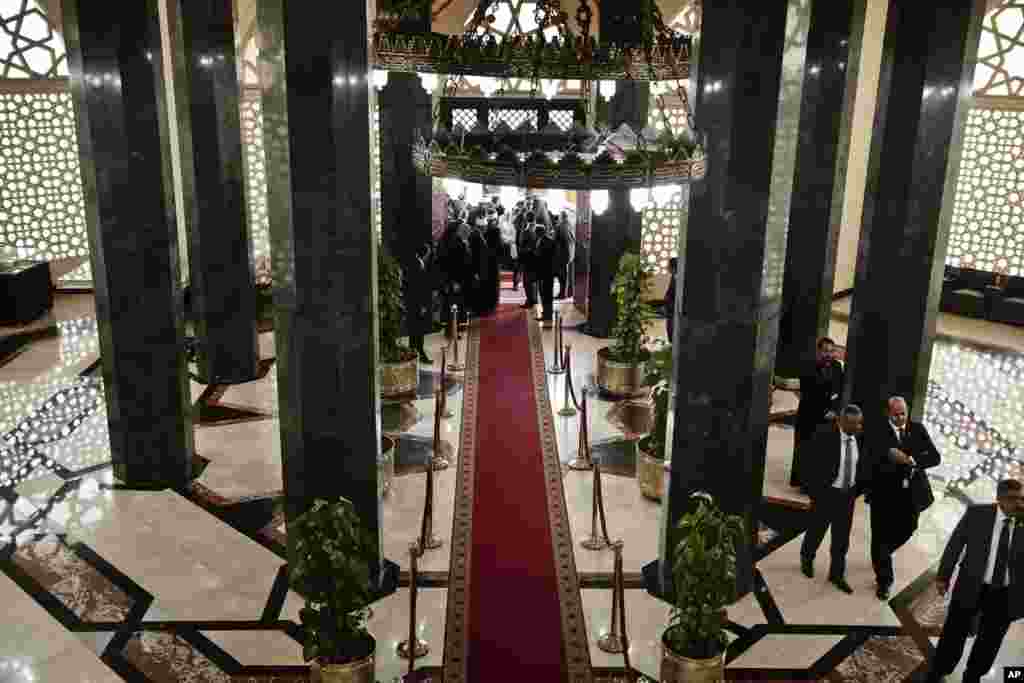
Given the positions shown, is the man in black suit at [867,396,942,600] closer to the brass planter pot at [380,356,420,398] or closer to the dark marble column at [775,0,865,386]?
the dark marble column at [775,0,865,386]

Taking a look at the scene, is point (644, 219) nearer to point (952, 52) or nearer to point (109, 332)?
point (952, 52)

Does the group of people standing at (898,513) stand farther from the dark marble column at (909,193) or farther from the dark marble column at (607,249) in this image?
the dark marble column at (607,249)

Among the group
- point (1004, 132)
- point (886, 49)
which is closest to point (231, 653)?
point (886, 49)

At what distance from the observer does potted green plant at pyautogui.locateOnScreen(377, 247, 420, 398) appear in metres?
9.09

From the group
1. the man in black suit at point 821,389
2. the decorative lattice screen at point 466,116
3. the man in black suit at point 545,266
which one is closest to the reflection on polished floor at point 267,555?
the man in black suit at point 821,389

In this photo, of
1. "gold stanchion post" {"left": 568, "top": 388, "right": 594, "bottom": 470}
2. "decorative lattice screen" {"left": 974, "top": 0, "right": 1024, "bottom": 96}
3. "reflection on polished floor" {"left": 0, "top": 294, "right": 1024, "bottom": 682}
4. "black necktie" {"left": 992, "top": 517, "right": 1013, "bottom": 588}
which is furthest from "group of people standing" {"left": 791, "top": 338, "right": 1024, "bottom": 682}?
"decorative lattice screen" {"left": 974, "top": 0, "right": 1024, "bottom": 96}

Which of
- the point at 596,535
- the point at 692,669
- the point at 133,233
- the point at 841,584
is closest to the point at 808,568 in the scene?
the point at 841,584

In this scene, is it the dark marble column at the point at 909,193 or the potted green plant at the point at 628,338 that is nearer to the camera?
the dark marble column at the point at 909,193

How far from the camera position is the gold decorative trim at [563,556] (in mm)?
5621

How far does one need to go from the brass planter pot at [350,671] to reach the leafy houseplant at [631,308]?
502cm

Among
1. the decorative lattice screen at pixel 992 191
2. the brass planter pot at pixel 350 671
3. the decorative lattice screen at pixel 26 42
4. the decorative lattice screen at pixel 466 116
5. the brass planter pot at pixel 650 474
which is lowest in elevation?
the brass planter pot at pixel 350 671

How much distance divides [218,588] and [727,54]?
4249 millimetres

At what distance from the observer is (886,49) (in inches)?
305

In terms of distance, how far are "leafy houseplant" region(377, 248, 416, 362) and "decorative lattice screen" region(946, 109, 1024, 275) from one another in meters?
7.11
